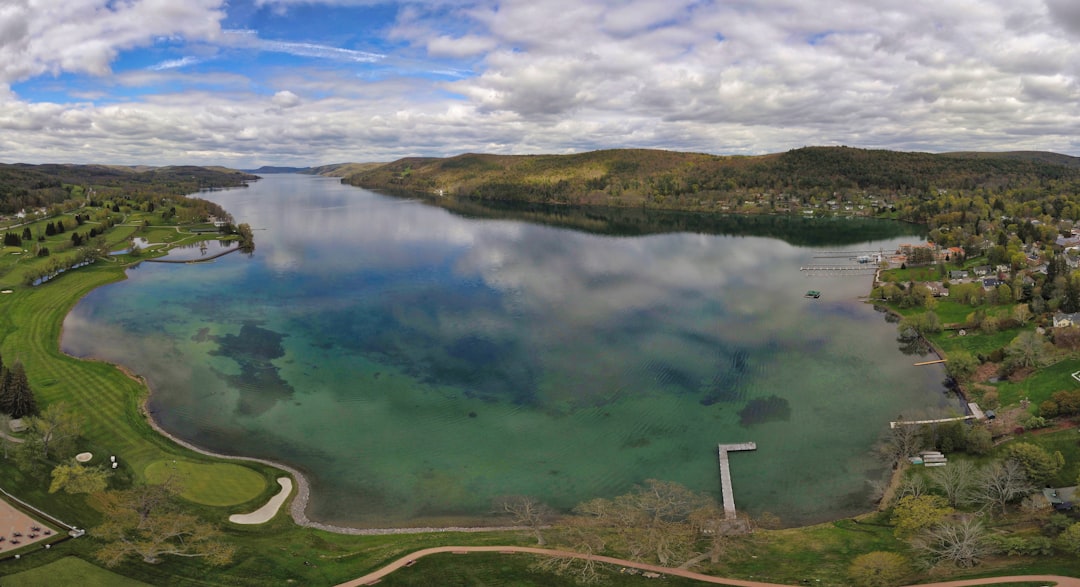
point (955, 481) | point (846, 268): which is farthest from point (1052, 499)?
point (846, 268)

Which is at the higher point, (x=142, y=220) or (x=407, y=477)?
(x=142, y=220)

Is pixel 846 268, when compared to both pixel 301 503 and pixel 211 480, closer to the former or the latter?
pixel 301 503

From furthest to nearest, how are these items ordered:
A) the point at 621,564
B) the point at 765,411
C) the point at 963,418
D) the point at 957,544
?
the point at 765,411
the point at 963,418
the point at 621,564
the point at 957,544

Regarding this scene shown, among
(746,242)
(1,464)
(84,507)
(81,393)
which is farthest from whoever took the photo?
(746,242)

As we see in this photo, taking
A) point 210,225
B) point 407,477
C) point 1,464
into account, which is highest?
point 210,225

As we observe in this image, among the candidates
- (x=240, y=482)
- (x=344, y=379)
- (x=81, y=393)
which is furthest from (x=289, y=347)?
(x=240, y=482)

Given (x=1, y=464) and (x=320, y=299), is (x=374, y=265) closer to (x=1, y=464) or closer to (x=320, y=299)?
(x=320, y=299)
